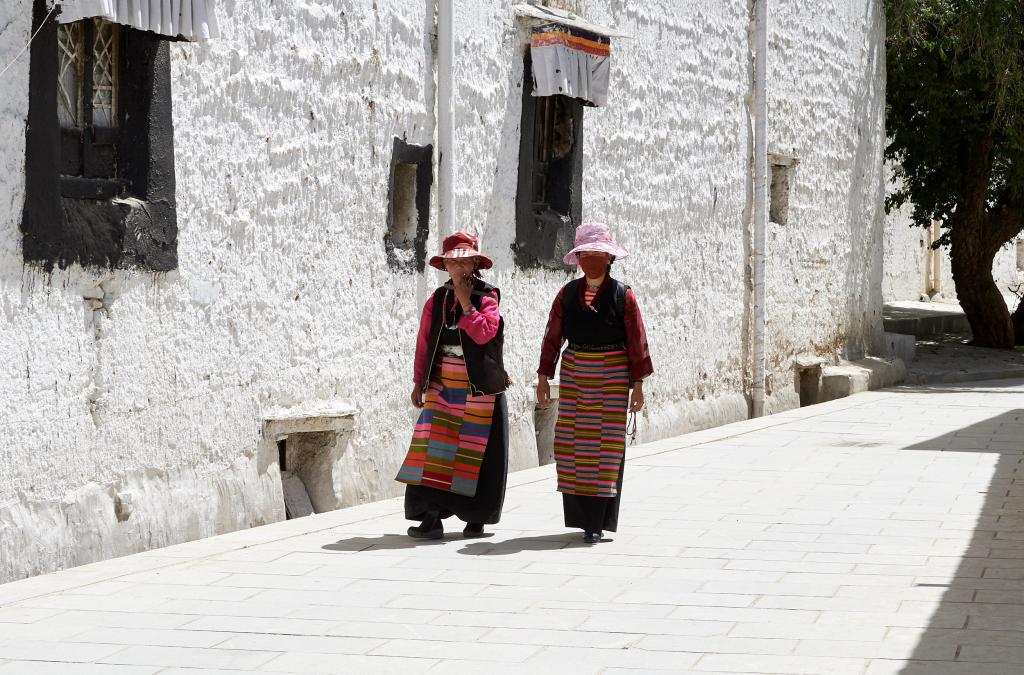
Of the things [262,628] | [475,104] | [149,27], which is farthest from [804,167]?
[262,628]

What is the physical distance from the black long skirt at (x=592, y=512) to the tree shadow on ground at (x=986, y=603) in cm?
167

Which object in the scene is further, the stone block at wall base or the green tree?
the green tree

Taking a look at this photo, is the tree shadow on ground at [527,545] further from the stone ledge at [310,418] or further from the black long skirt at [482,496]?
the stone ledge at [310,418]

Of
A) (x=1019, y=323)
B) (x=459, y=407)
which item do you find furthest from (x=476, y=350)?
(x=1019, y=323)

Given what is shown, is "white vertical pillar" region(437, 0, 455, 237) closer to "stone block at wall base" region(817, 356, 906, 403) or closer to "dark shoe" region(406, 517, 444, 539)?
"dark shoe" region(406, 517, 444, 539)

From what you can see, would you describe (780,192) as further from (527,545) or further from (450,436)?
(527,545)

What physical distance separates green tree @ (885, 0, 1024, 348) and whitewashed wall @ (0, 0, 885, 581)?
4516 millimetres

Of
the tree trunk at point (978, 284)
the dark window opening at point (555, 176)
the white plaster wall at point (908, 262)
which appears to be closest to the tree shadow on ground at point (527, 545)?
the dark window opening at point (555, 176)

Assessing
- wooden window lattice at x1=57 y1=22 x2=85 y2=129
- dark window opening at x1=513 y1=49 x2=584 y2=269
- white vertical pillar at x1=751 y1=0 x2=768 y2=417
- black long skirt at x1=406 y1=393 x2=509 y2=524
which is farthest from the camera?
white vertical pillar at x1=751 y1=0 x2=768 y2=417

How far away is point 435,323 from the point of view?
7.30m

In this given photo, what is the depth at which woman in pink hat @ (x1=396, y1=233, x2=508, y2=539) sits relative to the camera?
719cm

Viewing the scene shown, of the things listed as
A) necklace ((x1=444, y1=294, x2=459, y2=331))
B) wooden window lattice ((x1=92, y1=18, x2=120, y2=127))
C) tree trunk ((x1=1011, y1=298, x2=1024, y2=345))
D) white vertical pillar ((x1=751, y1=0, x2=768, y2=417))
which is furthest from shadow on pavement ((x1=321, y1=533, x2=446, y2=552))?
tree trunk ((x1=1011, y1=298, x2=1024, y2=345))

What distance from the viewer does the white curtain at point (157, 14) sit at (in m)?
6.31

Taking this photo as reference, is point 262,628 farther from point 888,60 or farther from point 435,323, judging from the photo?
point 888,60
